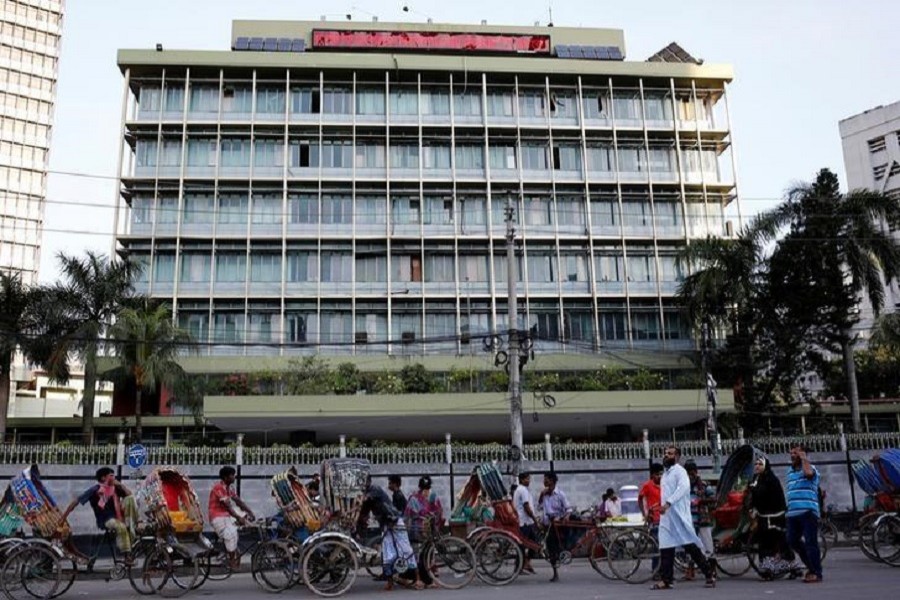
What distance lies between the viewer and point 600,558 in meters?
12.9

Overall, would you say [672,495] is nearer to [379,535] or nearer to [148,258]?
[379,535]

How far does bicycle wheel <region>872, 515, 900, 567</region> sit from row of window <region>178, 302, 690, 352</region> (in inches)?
1302

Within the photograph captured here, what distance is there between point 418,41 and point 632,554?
44.6m

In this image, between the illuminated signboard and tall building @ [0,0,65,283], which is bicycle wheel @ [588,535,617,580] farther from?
tall building @ [0,0,65,283]

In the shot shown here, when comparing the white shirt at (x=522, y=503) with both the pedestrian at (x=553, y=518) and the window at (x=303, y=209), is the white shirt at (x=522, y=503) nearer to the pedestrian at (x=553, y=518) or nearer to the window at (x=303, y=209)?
the pedestrian at (x=553, y=518)

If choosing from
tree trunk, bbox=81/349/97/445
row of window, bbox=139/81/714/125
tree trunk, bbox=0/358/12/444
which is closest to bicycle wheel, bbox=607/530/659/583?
tree trunk, bbox=81/349/97/445

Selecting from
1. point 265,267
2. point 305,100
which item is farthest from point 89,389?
point 305,100

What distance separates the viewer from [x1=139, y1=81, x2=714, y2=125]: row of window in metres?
49.0

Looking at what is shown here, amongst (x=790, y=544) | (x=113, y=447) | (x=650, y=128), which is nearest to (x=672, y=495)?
(x=790, y=544)

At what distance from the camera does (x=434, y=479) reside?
2358 centimetres

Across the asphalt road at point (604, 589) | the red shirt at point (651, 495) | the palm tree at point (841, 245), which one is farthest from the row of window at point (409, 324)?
the red shirt at point (651, 495)

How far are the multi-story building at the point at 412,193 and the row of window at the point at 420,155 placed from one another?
111mm

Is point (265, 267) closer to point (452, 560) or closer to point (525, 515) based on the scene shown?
point (525, 515)

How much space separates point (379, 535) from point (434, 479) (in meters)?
11.3
